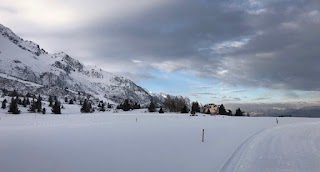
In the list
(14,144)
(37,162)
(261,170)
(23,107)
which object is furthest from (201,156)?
(23,107)

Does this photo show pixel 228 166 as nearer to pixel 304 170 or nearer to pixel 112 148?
pixel 304 170

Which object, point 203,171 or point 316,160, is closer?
point 203,171

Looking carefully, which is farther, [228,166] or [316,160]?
[316,160]

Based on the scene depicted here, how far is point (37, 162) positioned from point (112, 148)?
5.96m

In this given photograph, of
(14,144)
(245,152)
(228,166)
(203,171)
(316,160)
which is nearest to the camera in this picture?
(203,171)

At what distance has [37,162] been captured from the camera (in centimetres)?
1411

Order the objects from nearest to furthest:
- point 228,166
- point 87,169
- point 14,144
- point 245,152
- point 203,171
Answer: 1. point 87,169
2. point 203,171
3. point 228,166
4. point 14,144
5. point 245,152

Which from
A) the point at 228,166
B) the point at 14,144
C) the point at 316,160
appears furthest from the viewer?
the point at 14,144

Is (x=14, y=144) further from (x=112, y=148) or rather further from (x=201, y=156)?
(x=201, y=156)

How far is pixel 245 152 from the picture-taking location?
2116cm

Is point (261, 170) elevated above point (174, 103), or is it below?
below

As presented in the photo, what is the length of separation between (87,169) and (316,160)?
11877 millimetres

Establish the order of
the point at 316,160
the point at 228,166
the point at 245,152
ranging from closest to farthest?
the point at 228,166, the point at 316,160, the point at 245,152

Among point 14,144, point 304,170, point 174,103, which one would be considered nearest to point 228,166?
point 304,170
